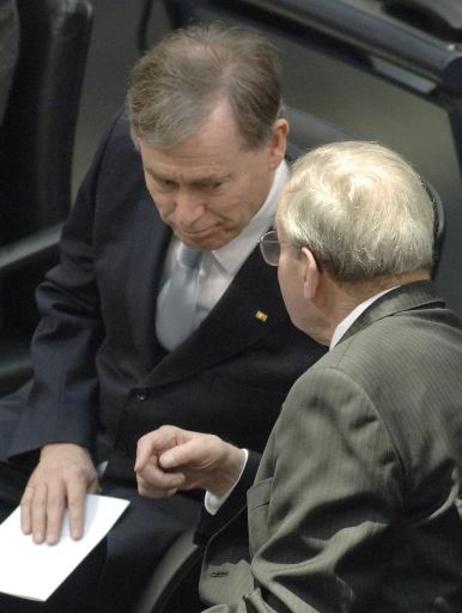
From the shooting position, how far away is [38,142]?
2.87m

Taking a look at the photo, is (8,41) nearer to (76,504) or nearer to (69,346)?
(69,346)

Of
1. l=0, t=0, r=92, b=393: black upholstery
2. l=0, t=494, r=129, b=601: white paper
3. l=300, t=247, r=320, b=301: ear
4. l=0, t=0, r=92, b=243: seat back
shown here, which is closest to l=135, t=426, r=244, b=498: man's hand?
l=0, t=494, r=129, b=601: white paper

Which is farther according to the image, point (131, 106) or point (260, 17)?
point (260, 17)

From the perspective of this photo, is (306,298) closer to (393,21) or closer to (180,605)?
(180,605)

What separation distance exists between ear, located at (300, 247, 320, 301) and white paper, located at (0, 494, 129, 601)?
615 millimetres

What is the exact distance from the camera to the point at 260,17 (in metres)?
3.80

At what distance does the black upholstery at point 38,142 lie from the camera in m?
2.80

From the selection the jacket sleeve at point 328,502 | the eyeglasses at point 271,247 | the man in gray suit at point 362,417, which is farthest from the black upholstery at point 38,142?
the jacket sleeve at point 328,502

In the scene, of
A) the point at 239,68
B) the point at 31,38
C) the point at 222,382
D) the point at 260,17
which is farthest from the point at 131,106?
the point at 260,17

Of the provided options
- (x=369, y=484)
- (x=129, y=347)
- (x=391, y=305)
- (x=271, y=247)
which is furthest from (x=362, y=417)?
(x=129, y=347)

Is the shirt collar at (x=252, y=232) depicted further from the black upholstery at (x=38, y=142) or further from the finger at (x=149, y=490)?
the black upholstery at (x=38, y=142)

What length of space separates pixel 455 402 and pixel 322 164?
35 cm

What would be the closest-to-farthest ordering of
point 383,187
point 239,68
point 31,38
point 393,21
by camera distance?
point 383,187 < point 239,68 < point 31,38 < point 393,21

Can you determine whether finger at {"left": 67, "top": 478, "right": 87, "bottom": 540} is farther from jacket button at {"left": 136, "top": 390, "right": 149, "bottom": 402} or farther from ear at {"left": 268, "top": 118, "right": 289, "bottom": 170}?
ear at {"left": 268, "top": 118, "right": 289, "bottom": 170}
